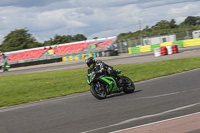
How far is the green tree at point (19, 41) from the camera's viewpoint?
83.1 meters

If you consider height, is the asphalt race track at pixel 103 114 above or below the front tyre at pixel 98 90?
below

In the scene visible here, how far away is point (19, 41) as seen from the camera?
83688mm

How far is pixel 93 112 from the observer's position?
757 cm

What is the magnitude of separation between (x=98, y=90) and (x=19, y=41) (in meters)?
77.8

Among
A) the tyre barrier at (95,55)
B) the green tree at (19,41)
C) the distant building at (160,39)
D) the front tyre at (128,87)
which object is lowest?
the front tyre at (128,87)

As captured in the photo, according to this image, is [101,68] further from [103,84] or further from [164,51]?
[164,51]

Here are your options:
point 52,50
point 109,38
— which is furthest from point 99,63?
point 52,50

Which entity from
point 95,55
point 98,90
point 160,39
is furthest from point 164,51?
point 98,90

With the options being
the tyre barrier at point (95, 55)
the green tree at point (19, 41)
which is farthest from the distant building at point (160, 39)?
the green tree at point (19, 41)

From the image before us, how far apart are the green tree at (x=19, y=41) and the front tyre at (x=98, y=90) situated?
7605 cm

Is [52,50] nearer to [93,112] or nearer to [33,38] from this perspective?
[33,38]

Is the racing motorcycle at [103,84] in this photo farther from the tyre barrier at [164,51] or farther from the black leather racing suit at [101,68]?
the tyre barrier at [164,51]

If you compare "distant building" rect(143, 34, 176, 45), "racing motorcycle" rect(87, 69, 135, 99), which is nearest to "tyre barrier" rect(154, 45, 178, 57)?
"distant building" rect(143, 34, 176, 45)

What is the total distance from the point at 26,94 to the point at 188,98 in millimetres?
8003
